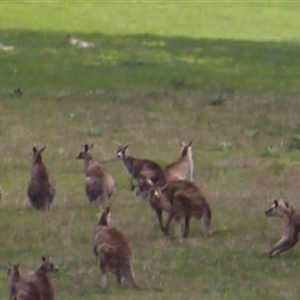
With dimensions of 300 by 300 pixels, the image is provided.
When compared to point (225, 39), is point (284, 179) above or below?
below

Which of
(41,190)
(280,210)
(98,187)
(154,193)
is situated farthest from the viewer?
(98,187)

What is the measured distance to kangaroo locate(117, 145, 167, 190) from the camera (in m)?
15.2

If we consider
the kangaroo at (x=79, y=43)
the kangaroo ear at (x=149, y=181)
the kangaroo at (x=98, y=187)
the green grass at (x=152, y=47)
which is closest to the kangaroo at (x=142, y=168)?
the kangaroo ear at (x=149, y=181)

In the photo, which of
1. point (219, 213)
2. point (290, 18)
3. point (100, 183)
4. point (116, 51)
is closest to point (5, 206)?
point (100, 183)

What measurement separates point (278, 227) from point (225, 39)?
27.4 meters

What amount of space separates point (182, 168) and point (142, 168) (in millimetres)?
960

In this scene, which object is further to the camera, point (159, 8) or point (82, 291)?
point (159, 8)

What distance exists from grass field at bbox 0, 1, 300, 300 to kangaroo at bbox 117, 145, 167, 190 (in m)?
0.38

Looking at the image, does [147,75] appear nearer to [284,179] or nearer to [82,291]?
[284,179]

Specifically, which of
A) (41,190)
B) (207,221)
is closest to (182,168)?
(41,190)

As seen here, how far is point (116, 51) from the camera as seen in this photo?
3569 centimetres

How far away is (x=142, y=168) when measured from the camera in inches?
615

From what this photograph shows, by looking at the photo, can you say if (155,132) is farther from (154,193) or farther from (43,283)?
(43,283)

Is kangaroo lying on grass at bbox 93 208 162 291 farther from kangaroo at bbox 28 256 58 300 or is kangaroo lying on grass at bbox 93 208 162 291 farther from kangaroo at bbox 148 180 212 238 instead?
kangaroo at bbox 148 180 212 238
